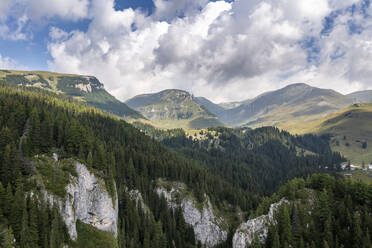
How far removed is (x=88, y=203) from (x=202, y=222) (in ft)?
213

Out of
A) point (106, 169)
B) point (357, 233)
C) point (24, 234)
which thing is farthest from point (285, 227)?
point (24, 234)

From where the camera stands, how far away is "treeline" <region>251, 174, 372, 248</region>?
218 feet

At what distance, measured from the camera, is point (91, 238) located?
57.2m

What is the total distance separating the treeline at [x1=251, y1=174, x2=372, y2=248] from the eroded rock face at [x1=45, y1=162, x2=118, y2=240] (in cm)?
4952

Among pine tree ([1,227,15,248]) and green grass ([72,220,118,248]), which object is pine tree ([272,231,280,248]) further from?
pine tree ([1,227,15,248])

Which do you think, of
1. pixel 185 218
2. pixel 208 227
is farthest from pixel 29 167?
pixel 208 227

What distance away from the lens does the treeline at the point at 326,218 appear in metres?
66.4

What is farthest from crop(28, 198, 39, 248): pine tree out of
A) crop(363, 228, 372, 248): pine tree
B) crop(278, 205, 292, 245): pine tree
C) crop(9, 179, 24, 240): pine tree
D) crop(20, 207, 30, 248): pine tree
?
crop(363, 228, 372, 248): pine tree

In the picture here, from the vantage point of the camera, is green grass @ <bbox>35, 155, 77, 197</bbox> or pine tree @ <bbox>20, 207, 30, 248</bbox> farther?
green grass @ <bbox>35, 155, 77, 197</bbox>

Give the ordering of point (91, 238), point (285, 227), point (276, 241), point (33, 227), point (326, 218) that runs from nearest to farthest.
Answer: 1. point (33, 227)
2. point (91, 238)
3. point (276, 241)
4. point (285, 227)
5. point (326, 218)

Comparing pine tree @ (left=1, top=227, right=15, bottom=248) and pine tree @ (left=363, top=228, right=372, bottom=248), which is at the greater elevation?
pine tree @ (left=1, top=227, right=15, bottom=248)

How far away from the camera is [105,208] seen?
216ft

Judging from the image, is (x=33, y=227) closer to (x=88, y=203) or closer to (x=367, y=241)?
(x=88, y=203)

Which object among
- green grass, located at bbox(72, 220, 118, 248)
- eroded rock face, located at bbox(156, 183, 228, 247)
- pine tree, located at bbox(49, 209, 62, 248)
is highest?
pine tree, located at bbox(49, 209, 62, 248)
